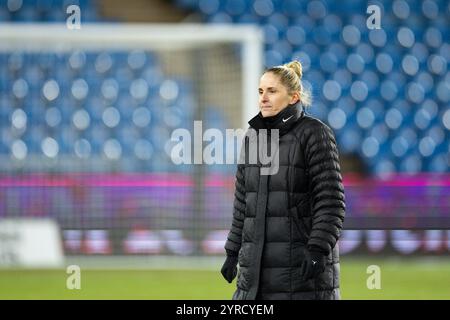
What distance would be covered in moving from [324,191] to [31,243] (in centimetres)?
641

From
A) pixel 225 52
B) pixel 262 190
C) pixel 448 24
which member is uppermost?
pixel 448 24

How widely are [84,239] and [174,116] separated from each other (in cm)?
175

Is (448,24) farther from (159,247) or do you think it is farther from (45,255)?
(45,255)

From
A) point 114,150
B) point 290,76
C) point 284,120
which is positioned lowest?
point 284,120

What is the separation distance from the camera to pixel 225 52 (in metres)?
9.57

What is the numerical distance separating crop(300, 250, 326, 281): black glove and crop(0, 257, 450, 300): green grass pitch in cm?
369

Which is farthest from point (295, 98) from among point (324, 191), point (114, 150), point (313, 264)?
point (114, 150)

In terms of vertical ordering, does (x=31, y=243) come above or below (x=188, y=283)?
above

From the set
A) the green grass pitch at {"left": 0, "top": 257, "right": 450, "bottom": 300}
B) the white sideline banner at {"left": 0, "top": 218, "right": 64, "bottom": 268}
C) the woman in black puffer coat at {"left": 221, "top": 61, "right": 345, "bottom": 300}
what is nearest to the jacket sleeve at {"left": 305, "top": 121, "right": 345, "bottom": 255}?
the woman in black puffer coat at {"left": 221, "top": 61, "right": 345, "bottom": 300}

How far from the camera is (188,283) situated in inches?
320

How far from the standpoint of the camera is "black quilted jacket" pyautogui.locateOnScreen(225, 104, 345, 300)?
10.7 feet

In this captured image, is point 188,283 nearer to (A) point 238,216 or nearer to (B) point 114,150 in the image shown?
(B) point 114,150

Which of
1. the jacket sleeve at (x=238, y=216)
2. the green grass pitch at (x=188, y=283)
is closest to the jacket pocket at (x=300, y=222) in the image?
the jacket sleeve at (x=238, y=216)

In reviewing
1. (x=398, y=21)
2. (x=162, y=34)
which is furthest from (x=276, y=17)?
(x=162, y=34)
